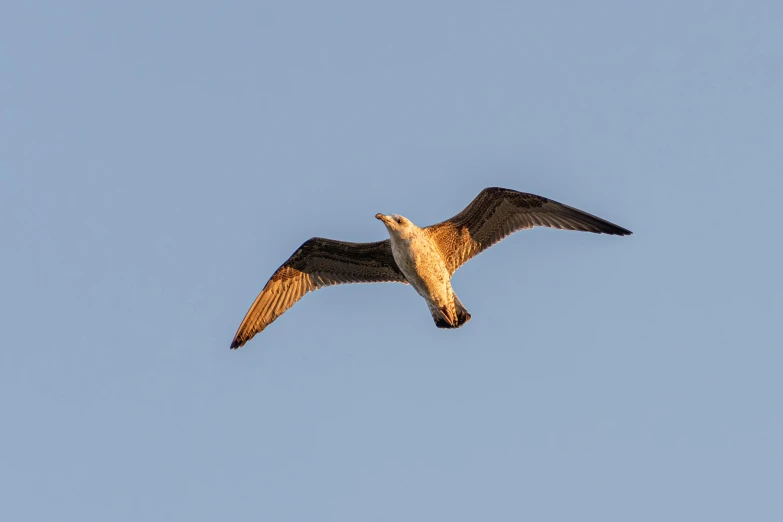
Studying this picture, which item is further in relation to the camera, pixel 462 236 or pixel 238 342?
pixel 238 342

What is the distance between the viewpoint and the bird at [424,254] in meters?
17.7

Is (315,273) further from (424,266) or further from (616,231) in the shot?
(616,231)

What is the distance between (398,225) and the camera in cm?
1744

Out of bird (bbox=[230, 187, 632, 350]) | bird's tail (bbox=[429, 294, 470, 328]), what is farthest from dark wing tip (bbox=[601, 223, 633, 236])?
bird's tail (bbox=[429, 294, 470, 328])

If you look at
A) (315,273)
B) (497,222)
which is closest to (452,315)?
(497,222)

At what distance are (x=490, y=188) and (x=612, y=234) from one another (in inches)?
91.2

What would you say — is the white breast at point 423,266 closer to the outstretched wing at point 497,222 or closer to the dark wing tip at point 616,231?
the outstretched wing at point 497,222

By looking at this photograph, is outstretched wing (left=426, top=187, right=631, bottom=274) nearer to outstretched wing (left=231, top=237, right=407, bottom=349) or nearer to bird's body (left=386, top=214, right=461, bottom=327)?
bird's body (left=386, top=214, right=461, bottom=327)

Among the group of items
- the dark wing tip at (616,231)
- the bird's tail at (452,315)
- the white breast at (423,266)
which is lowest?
the bird's tail at (452,315)

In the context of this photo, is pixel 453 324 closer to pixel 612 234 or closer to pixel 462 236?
pixel 462 236

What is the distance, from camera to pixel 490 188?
1792 centimetres

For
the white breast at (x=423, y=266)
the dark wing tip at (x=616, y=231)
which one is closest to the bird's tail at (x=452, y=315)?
the white breast at (x=423, y=266)

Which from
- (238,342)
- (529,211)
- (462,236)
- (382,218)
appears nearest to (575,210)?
(529,211)

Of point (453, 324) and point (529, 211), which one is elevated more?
point (529, 211)
